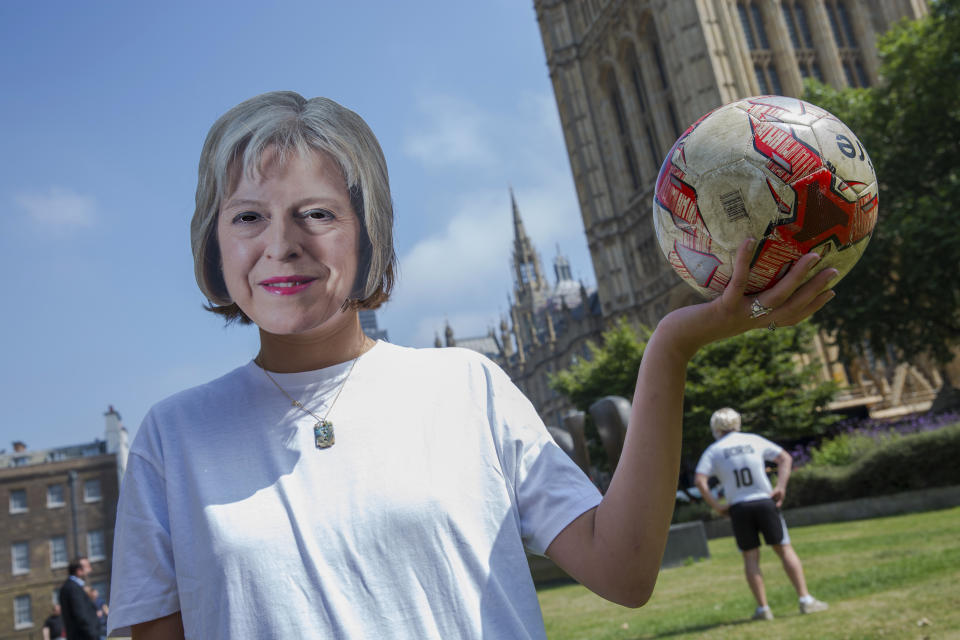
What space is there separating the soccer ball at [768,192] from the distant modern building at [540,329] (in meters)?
60.9

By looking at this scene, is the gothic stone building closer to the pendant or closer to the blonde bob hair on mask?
the blonde bob hair on mask

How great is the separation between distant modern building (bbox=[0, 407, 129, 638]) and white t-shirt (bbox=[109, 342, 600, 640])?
43751mm

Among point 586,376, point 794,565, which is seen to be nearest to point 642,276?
point 586,376

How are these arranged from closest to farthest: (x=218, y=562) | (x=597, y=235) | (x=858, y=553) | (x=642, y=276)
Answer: (x=218, y=562) → (x=858, y=553) → (x=642, y=276) → (x=597, y=235)

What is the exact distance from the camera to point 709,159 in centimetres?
180

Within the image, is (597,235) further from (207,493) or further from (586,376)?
(207,493)

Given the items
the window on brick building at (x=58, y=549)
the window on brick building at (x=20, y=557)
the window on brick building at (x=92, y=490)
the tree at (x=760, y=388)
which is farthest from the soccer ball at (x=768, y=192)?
the window on brick building at (x=92, y=490)

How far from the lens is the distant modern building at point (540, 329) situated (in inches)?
2756

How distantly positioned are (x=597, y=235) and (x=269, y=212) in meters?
51.3

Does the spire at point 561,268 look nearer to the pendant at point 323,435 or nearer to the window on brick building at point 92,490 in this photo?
the window on brick building at point 92,490

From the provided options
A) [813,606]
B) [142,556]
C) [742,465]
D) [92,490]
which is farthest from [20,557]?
[142,556]

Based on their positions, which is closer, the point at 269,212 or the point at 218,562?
the point at 218,562

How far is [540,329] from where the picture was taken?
319 ft

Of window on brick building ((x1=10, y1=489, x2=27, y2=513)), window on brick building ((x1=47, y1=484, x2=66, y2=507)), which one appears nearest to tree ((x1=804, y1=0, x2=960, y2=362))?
window on brick building ((x1=47, y1=484, x2=66, y2=507))
